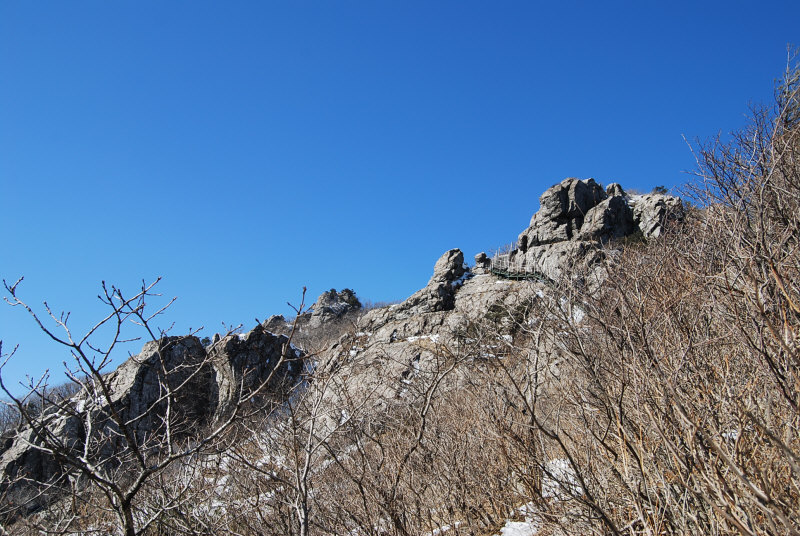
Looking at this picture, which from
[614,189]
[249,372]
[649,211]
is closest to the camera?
[249,372]

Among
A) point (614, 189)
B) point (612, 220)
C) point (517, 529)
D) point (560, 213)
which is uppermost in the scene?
point (614, 189)

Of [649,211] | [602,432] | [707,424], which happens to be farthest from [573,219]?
[707,424]

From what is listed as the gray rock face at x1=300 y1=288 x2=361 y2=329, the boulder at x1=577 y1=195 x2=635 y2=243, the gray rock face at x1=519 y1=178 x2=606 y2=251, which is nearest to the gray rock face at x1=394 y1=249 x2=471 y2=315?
the gray rock face at x1=519 y1=178 x2=606 y2=251

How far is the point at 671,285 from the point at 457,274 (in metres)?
25.1

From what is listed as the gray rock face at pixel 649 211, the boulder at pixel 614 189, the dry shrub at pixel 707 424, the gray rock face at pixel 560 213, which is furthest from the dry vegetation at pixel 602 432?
the boulder at pixel 614 189

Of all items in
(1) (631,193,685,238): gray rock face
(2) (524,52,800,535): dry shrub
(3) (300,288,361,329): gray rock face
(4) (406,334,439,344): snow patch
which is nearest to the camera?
(2) (524,52,800,535): dry shrub

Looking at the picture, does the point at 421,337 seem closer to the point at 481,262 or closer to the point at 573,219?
the point at 481,262

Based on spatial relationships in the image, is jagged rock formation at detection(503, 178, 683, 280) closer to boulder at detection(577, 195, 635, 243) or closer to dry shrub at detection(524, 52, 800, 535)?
boulder at detection(577, 195, 635, 243)

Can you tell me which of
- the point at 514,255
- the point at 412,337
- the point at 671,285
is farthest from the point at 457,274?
the point at 671,285

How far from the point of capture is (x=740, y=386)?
2.87 m

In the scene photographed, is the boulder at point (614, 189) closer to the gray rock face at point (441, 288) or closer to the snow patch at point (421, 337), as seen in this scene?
the gray rock face at point (441, 288)

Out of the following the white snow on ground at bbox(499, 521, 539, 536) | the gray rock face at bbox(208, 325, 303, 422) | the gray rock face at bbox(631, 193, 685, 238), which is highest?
the gray rock face at bbox(631, 193, 685, 238)

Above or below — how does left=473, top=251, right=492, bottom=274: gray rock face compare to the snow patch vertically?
above

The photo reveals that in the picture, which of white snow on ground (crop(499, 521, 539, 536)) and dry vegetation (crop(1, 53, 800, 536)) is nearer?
dry vegetation (crop(1, 53, 800, 536))
